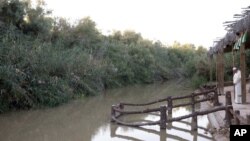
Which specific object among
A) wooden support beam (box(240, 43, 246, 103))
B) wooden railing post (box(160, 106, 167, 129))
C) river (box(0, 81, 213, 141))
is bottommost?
river (box(0, 81, 213, 141))

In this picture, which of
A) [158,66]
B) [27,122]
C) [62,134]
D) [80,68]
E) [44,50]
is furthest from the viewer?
[158,66]

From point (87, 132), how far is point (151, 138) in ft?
8.21

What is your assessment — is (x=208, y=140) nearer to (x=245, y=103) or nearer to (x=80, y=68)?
(x=245, y=103)

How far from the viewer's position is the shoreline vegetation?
17406 millimetres

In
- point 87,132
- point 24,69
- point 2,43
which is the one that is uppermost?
point 2,43

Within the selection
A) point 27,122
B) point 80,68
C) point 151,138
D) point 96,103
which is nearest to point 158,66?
point 80,68

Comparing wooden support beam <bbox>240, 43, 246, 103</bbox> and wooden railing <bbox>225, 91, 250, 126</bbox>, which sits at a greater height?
wooden support beam <bbox>240, 43, 246, 103</bbox>

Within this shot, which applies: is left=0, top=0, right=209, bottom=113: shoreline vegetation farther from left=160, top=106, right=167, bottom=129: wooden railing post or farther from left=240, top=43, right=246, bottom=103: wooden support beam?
left=240, top=43, right=246, bottom=103: wooden support beam

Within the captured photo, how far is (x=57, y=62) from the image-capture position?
69.6 feet

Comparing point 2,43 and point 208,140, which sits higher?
point 2,43

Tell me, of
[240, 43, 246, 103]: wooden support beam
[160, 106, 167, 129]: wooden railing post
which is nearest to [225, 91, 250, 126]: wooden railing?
[240, 43, 246, 103]: wooden support beam

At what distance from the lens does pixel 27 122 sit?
1466 centimetres

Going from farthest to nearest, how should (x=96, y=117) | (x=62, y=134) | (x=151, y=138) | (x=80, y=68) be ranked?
(x=80, y=68) < (x=96, y=117) < (x=62, y=134) < (x=151, y=138)

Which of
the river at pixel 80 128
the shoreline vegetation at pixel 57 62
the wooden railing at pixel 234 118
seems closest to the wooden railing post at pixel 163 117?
the river at pixel 80 128
